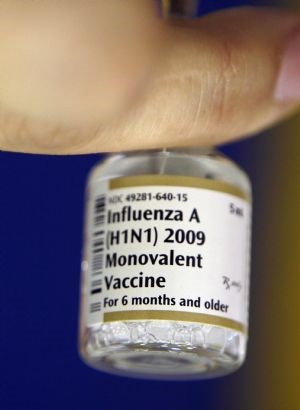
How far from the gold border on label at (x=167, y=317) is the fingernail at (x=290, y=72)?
5.8 inches

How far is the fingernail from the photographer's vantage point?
65 cm

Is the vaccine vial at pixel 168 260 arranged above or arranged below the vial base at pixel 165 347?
above

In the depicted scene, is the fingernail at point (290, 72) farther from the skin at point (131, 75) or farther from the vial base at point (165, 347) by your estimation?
the vial base at point (165, 347)

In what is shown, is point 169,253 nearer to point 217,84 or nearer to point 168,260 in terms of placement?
point 168,260

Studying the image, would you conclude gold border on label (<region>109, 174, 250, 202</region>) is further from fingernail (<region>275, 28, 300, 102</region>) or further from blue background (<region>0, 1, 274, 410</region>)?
blue background (<region>0, 1, 274, 410</region>)

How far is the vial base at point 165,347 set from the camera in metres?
0.66

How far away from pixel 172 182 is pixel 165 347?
10 cm

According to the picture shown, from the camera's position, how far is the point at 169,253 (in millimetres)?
654

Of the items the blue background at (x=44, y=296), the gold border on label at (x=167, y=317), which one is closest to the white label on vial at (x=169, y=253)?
the gold border on label at (x=167, y=317)

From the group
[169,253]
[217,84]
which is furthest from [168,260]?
[217,84]

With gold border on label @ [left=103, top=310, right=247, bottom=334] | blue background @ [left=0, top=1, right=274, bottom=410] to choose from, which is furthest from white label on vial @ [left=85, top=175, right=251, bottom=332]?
blue background @ [left=0, top=1, right=274, bottom=410]

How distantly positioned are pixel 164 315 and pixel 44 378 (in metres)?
0.47

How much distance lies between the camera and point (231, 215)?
0.68 metres

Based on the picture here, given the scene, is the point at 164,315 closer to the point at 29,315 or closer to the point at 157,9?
the point at 157,9
